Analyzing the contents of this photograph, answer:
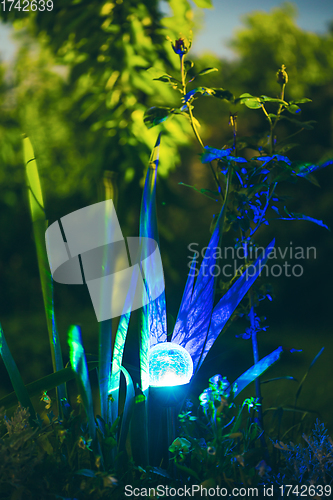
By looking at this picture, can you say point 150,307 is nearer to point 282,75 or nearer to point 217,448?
point 217,448

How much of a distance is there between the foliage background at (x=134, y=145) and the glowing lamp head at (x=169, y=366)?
28 centimetres

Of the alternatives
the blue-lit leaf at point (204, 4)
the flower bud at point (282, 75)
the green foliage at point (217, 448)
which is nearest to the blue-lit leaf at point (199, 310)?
the green foliage at point (217, 448)

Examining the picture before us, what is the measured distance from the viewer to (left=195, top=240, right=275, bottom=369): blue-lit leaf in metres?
0.93

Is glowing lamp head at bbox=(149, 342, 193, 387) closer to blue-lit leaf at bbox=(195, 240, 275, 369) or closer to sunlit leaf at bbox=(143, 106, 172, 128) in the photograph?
blue-lit leaf at bbox=(195, 240, 275, 369)

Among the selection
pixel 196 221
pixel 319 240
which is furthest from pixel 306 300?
pixel 196 221

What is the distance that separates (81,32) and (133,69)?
0.99 ft

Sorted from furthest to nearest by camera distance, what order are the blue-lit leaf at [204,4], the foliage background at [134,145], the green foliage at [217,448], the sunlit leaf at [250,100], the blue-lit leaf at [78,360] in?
the foliage background at [134,145] < the blue-lit leaf at [204,4] < the sunlit leaf at [250,100] < the green foliage at [217,448] < the blue-lit leaf at [78,360]

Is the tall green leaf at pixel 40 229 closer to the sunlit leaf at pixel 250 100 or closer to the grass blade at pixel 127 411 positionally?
the grass blade at pixel 127 411

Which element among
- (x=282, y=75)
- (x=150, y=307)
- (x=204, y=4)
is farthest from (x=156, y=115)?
(x=204, y=4)

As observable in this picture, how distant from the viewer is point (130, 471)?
2.97ft

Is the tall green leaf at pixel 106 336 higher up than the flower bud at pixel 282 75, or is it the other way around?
the flower bud at pixel 282 75

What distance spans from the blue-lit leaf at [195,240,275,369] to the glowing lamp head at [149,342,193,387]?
0.09 meters

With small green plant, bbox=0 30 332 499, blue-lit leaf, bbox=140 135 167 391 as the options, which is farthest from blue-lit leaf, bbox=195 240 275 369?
blue-lit leaf, bbox=140 135 167 391

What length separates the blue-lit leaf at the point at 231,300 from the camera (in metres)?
0.93
